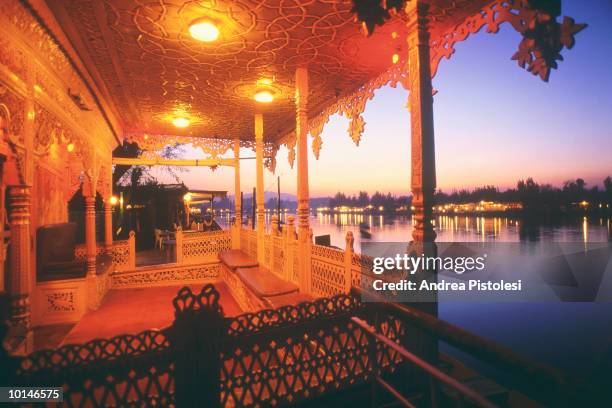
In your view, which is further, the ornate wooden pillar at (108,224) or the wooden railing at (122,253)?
the ornate wooden pillar at (108,224)

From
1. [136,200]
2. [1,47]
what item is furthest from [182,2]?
[136,200]

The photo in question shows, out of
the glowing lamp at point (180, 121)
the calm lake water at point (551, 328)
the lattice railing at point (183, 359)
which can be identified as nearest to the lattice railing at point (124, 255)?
the glowing lamp at point (180, 121)

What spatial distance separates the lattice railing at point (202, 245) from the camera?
34.8ft

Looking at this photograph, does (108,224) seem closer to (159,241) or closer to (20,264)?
(159,241)

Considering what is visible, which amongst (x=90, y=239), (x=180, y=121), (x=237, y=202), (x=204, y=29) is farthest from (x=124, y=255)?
(x=204, y=29)

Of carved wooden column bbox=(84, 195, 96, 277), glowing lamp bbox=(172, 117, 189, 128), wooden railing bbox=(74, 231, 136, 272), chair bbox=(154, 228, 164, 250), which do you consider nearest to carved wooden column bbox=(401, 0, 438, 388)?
carved wooden column bbox=(84, 195, 96, 277)

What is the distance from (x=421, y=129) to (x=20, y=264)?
16.5 feet

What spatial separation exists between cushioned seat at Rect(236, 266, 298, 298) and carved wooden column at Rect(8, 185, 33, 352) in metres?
3.26

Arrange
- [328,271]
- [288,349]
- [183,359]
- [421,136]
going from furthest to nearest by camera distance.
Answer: [328,271] → [421,136] → [288,349] → [183,359]

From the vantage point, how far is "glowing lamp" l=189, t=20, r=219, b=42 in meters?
4.36

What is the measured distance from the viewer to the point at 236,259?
9.17 meters

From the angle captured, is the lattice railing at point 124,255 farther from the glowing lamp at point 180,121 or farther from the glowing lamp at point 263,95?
the glowing lamp at point 263,95

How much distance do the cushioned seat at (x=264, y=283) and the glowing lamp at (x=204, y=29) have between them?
14.3ft

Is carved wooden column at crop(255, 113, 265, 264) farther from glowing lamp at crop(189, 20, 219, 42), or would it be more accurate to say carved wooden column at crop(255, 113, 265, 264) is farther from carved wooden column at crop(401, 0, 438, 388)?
carved wooden column at crop(401, 0, 438, 388)
